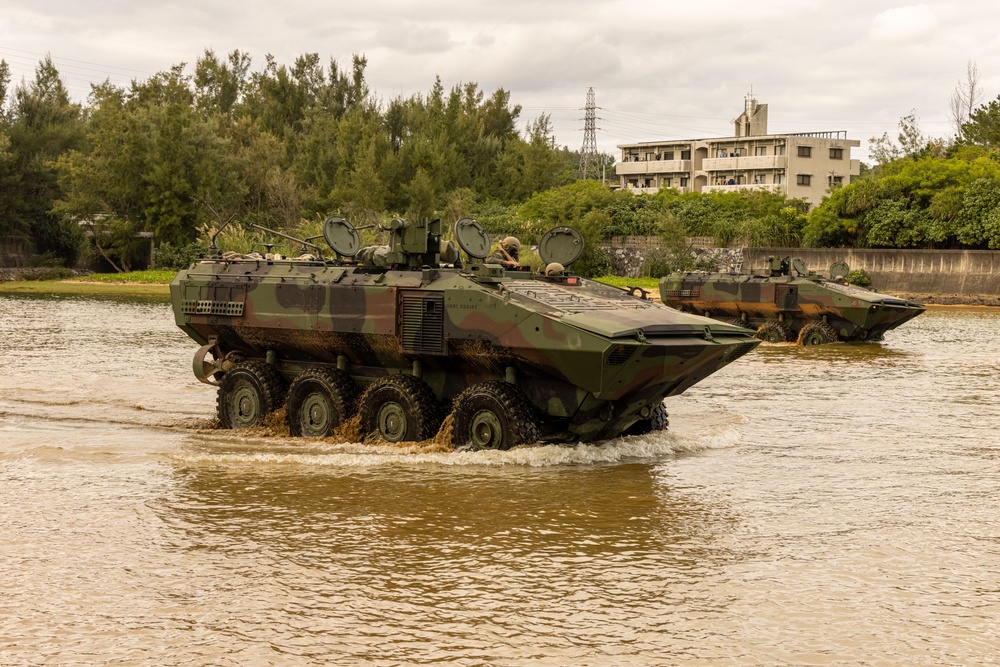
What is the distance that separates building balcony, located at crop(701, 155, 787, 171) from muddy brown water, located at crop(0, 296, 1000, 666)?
5427 centimetres

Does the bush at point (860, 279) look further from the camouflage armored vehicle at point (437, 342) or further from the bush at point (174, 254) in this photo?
the camouflage armored vehicle at point (437, 342)

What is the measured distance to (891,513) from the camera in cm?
1014

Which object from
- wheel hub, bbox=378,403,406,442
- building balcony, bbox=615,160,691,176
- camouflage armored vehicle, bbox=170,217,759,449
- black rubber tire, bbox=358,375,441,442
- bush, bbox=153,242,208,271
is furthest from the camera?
building balcony, bbox=615,160,691,176

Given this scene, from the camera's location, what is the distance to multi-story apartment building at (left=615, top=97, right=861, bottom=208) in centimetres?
6881

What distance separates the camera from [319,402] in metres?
13.9

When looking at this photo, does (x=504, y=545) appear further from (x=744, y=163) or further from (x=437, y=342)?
(x=744, y=163)

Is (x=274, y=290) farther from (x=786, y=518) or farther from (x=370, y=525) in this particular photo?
(x=786, y=518)

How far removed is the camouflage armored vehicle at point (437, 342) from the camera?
38.9 feet

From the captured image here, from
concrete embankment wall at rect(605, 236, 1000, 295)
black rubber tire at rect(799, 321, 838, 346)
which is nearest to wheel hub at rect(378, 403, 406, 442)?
black rubber tire at rect(799, 321, 838, 346)

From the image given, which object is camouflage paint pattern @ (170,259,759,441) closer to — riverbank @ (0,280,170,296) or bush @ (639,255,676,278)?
riverbank @ (0,280,170,296)

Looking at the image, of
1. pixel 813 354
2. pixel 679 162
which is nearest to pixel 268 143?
pixel 679 162

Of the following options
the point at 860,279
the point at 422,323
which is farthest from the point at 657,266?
the point at 422,323

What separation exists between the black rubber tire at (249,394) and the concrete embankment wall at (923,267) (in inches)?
1281

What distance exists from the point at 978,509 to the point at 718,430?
4.30m
